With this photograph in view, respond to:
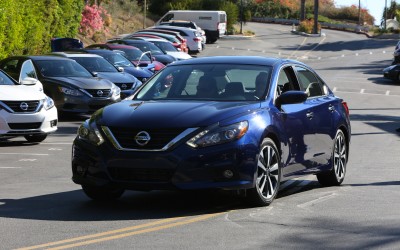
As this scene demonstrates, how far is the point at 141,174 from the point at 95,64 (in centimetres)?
1727

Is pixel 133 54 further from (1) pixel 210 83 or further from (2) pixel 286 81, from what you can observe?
(1) pixel 210 83

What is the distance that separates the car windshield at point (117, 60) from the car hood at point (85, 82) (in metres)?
5.25

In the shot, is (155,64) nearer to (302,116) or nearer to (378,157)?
(378,157)

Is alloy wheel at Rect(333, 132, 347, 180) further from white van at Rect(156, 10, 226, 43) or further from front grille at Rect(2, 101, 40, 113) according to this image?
white van at Rect(156, 10, 226, 43)

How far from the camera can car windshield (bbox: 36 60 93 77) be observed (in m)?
24.1

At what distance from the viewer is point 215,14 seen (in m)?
68.9

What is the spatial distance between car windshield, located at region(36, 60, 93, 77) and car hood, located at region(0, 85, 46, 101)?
17.3 ft

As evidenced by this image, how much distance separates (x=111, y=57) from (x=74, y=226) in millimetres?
20513

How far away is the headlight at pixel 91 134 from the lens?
10.1 meters

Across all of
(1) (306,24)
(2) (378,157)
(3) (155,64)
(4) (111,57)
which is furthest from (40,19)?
(1) (306,24)

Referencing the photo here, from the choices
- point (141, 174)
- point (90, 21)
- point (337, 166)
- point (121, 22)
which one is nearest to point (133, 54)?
point (337, 166)

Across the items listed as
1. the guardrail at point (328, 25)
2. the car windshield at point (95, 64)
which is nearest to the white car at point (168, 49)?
the car windshield at point (95, 64)

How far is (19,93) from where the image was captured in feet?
59.3

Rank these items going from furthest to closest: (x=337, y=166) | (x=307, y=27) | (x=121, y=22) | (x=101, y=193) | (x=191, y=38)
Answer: (x=307, y=27) < (x=121, y=22) < (x=191, y=38) < (x=337, y=166) < (x=101, y=193)
